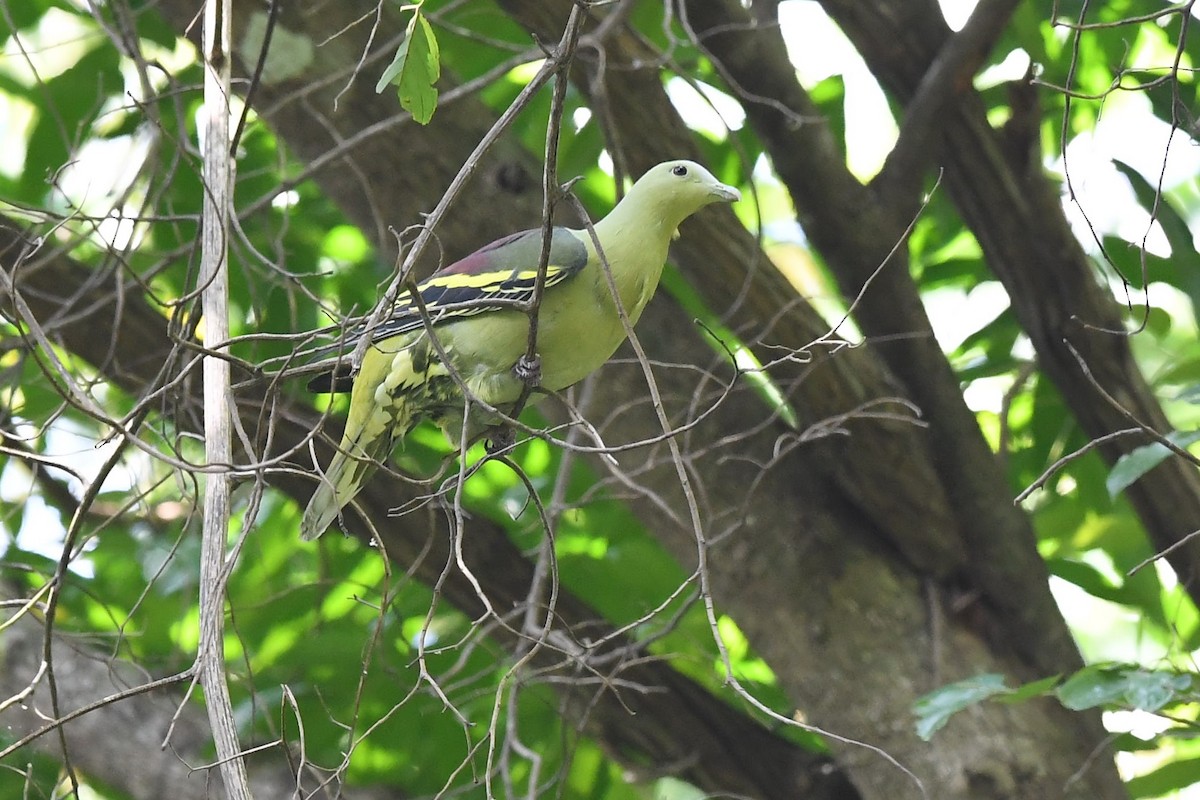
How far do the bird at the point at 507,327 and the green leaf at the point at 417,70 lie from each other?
0.54m

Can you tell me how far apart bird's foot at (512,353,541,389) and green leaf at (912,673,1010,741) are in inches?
40.4

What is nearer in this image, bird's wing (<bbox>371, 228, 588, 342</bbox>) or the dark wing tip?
bird's wing (<bbox>371, 228, 588, 342</bbox>)

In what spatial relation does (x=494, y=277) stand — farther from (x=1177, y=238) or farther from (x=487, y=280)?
(x=1177, y=238)

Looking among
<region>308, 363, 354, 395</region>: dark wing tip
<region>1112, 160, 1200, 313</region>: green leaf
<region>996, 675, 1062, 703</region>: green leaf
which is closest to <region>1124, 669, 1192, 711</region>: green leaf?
<region>996, 675, 1062, 703</region>: green leaf

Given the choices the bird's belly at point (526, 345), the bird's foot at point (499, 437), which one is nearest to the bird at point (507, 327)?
the bird's belly at point (526, 345)

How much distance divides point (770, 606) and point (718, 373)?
64 cm

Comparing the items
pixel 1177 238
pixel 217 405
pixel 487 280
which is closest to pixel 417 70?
pixel 217 405

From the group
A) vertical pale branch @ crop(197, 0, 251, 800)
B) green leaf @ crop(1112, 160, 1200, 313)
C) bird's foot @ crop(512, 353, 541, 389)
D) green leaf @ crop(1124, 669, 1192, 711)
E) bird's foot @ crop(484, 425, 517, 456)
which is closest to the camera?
vertical pale branch @ crop(197, 0, 251, 800)

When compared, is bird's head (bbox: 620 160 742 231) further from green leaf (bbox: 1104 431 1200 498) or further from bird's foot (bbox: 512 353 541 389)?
green leaf (bbox: 1104 431 1200 498)

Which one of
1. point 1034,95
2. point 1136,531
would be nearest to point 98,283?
point 1034,95

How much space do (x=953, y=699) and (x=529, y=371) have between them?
1089 mm

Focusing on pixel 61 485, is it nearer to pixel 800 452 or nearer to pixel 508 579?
pixel 508 579

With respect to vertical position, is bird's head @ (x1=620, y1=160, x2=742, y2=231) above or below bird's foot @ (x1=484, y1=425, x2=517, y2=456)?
above

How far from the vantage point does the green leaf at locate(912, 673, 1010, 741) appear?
7.79 feet
